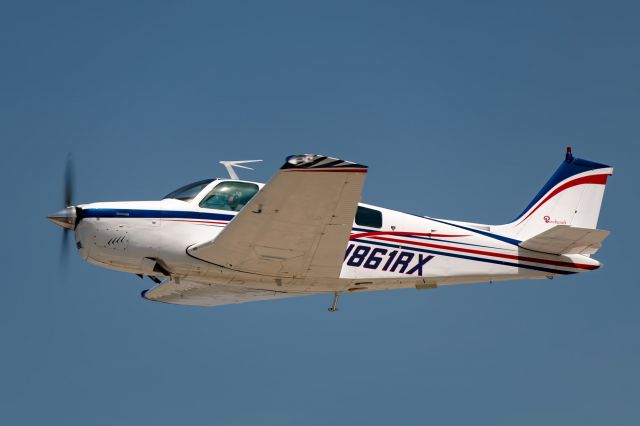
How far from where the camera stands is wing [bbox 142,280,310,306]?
18328 millimetres

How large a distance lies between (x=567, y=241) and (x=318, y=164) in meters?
5.96

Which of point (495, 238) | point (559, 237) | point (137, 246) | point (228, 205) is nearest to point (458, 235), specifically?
point (495, 238)

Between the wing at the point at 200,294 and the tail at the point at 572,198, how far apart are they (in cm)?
551

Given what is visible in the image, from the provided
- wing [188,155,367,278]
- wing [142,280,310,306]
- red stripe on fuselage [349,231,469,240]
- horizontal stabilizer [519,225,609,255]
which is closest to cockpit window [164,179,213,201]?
wing [188,155,367,278]

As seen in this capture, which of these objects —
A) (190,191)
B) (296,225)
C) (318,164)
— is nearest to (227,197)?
(190,191)

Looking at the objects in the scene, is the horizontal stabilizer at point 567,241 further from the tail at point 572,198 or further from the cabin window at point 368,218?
the cabin window at point 368,218

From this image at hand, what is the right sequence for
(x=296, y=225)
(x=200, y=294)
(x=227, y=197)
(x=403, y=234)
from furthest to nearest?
(x=200, y=294) < (x=403, y=234) < (x=227, y=197) < (x=296, y=225)

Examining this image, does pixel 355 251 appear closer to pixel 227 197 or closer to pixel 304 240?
pixel 304 240

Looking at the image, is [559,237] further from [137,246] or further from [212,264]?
[137,246]

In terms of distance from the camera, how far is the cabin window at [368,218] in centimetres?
1648

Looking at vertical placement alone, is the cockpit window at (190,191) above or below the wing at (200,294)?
above

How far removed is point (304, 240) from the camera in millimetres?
15047

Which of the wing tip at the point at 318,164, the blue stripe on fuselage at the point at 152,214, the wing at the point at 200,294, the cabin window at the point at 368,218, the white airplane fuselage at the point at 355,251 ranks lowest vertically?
the wing at the point at 200,294

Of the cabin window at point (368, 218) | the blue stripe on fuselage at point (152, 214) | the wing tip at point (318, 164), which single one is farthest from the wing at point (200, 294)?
the wing tip at point (318, 164)
